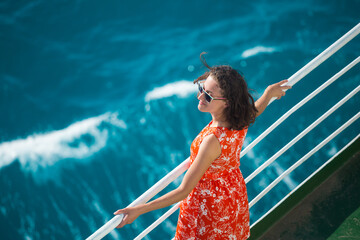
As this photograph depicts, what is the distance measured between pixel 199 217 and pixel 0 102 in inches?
169

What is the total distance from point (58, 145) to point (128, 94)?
1144 mm

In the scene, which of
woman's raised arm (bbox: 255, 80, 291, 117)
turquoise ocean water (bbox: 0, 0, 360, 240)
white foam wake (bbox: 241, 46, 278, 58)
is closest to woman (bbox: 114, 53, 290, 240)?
woman's raised arm (bbox: 255, 80, 291, 117)

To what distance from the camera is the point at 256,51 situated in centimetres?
488

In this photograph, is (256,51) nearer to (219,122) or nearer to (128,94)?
(128,94)

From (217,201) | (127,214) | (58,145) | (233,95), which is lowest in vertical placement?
(217,201)

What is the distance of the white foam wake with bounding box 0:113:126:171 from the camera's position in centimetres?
432

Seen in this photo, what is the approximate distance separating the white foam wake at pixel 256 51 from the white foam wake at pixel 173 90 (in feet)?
3.01

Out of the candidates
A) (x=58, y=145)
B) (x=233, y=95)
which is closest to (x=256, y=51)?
(x=58, y=145)

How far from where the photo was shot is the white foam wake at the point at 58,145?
170 inches

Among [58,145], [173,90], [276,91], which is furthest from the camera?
[173,90]

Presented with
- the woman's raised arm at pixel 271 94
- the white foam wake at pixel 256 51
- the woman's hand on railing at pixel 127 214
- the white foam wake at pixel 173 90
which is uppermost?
the white foam wake at pixel 173 90

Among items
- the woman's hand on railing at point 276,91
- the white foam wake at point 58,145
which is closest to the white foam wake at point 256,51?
the white foam wake at point 58,145

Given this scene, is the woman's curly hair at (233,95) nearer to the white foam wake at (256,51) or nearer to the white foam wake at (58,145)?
the white foam wake at (58,145)

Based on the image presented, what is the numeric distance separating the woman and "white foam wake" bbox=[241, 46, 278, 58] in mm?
3685
